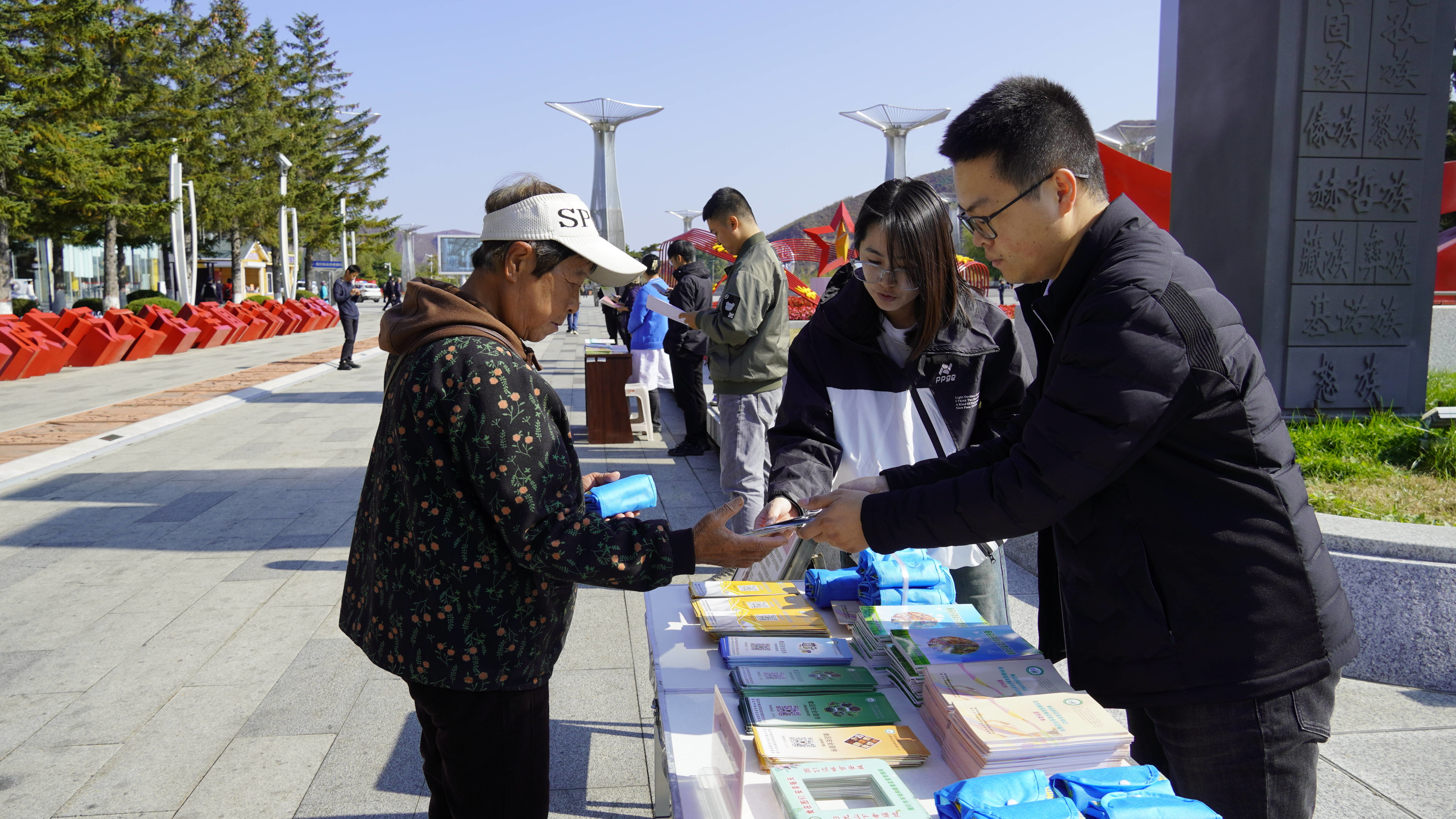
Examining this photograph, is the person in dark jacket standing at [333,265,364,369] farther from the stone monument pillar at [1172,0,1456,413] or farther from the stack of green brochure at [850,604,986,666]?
the stack of green brochure at [850,604,986,666]

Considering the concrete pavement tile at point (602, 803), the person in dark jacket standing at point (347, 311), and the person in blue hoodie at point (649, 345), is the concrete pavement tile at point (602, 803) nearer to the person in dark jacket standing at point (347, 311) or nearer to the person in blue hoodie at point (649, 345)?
the person in blue hoodie at point (649, 345)

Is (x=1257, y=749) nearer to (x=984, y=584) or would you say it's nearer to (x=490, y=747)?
(x=984, y=584)

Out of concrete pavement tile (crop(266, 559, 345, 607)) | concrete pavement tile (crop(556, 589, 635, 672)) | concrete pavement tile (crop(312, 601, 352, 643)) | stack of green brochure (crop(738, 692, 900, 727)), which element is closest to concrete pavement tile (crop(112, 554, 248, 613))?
concrete pavement tile (crop(266, 559, 345, 607))

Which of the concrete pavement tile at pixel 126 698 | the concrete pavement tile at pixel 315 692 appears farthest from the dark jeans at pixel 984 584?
the concrete pavement tile at pixel 126 698

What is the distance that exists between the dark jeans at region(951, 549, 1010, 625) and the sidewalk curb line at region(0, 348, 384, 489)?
18.7ft

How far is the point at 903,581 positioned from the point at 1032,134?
110 centimetres

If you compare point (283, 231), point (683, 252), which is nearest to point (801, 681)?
point (683, 252)

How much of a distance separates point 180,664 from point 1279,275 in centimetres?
635

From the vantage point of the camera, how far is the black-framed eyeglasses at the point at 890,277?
2.65 meters

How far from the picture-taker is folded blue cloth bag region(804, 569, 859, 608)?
2395 millimetres

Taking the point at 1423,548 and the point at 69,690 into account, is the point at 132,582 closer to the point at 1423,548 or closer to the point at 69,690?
the point at 69,690

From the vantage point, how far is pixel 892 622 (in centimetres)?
210

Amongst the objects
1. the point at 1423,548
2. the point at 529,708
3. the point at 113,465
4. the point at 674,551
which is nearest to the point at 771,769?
the point at 674,551

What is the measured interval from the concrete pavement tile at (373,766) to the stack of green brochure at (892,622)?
173cm
